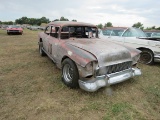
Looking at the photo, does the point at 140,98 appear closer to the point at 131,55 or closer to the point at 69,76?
the point at 131,55

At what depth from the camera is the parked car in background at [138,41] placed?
5.97 metres

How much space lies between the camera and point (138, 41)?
645cm

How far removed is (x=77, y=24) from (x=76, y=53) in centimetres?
180

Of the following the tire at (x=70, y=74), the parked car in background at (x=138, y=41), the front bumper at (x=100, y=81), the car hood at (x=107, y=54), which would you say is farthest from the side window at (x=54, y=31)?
the parked car in background at (x=138, y=41)

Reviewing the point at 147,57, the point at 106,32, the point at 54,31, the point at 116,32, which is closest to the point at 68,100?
the point at 54,31

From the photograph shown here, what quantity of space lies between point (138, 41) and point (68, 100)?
14.3ft

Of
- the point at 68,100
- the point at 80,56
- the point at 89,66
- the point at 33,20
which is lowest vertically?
the point at 68,100

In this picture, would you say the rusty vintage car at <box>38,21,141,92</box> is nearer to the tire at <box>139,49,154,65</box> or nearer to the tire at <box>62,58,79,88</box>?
the tire at <box>62,58,79,88</box>

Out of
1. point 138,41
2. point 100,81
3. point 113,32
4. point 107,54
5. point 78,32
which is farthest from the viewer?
point 113,32

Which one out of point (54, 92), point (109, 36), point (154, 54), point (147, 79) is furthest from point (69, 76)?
point (109, 36)

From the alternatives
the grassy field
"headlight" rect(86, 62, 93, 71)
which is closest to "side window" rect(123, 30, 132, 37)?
the grassy field

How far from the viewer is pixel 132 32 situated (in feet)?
23.7

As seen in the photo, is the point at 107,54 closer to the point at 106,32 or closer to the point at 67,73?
the point at 67,73

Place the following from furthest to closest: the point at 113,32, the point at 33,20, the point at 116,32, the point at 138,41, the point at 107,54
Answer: the point at 33,20 < the point at 113,32 < the point at 116,32 < the point at 138,41 < the point at 107,54
